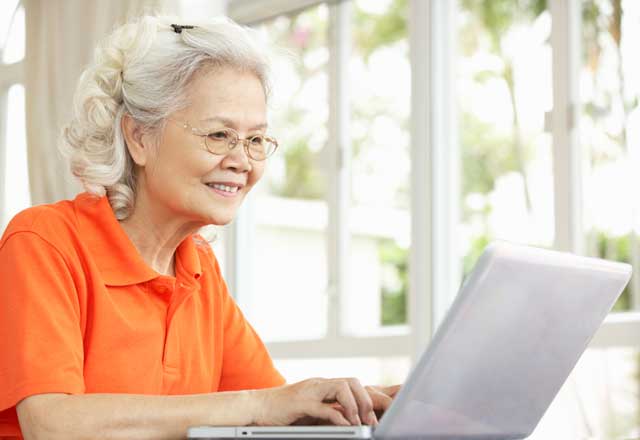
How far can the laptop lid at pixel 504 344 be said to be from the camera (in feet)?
4.16

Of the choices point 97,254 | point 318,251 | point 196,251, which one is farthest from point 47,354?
point 318,251

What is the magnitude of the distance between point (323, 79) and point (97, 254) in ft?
13.3

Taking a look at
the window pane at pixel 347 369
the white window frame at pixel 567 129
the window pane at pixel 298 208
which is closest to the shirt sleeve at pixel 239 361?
the white window frame at pixel 567 129

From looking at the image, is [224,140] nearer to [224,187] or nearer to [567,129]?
[224,187]

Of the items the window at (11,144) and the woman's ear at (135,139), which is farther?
the window at (11,144)

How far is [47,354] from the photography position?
5.17 feet

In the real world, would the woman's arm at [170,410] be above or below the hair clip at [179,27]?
below

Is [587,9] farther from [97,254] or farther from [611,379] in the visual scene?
[97,254]

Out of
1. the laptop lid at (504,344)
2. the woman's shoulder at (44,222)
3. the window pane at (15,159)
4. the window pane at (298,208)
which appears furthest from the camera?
the window pane at (298,208)

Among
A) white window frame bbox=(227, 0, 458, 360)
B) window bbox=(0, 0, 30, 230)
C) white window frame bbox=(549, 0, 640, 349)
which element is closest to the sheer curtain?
window bbox=(0, 0, 30, 230)

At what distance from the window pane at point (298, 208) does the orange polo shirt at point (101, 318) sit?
2.96 metres

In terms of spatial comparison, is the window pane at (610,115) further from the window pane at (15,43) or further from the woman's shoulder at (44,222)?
the window pane at (15,43)

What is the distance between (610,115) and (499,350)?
2425 millimetres

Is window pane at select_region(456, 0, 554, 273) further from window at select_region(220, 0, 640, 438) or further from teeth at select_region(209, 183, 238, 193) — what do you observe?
teeth at select_region(209, 183, 238, 193)
